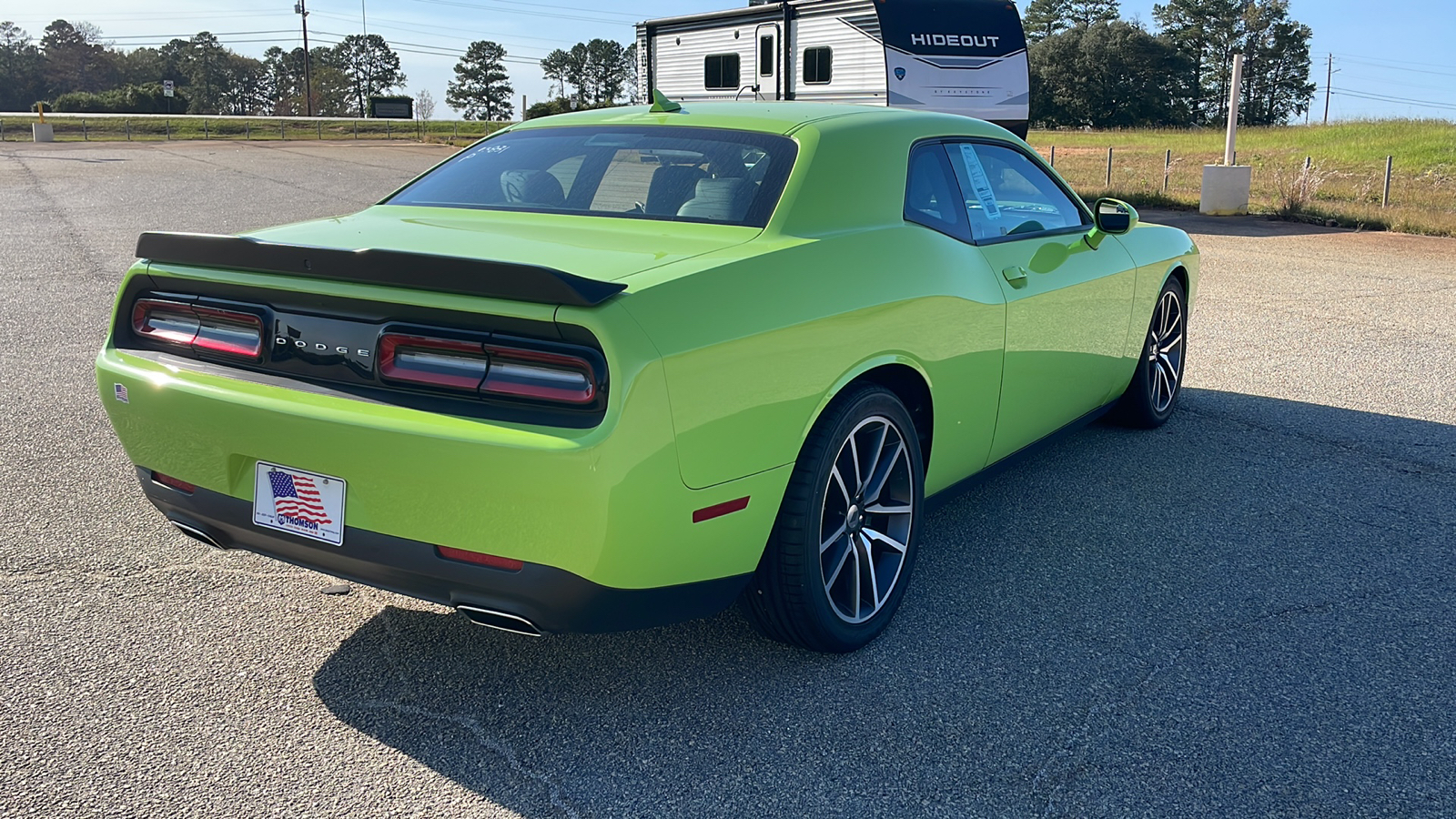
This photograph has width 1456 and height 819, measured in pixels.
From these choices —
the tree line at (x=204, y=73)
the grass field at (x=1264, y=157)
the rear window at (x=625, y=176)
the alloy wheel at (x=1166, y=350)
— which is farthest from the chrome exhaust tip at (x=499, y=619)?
the tree line at (x=204, y=73)

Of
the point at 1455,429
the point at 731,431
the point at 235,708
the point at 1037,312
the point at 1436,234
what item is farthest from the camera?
the point at 1436,234

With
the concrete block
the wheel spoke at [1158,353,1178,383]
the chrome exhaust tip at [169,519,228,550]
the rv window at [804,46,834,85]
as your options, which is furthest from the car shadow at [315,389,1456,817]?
the concrete block

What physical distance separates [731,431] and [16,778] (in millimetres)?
1734

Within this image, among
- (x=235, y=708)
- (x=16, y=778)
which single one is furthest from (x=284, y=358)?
(x=16, y=778)

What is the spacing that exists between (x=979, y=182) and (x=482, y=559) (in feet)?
7.68

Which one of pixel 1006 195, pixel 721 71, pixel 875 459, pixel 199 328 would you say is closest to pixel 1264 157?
pixel 721 71

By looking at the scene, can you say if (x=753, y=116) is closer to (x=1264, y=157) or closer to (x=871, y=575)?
(x=871, y=575)

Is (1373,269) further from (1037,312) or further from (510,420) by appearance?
(510,420)

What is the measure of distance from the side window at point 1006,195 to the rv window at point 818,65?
11.9 meters

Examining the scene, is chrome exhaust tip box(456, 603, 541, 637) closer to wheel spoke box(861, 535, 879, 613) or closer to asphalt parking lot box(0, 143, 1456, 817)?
asphalt parking lot box(0, 143, 1456, 817)

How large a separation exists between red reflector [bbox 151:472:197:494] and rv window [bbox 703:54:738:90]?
14756 millimetres

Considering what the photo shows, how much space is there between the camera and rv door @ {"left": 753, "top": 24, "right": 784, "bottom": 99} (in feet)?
54.6

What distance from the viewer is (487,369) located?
8.43 ft

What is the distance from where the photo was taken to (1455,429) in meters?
5.74
